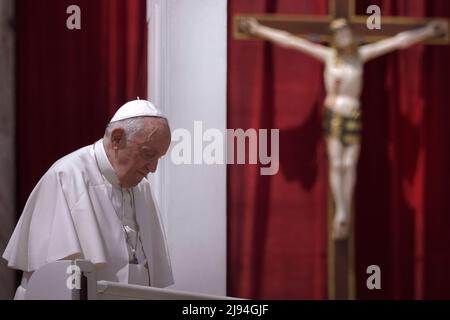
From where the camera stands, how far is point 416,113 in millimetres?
6148

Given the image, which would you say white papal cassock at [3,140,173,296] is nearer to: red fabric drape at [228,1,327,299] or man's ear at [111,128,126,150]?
man's ear at [111,128,126,150]

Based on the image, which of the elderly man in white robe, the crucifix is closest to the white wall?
the elderly man in white robe

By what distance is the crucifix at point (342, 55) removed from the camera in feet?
17.1

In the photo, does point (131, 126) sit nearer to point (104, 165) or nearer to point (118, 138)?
point (118, 138)

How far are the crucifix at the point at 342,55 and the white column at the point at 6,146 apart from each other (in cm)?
117

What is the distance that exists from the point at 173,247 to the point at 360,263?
37.8 inches

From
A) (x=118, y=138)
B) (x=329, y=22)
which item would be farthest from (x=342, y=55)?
(x=118, y=138)

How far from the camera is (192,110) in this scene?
6.04 meters

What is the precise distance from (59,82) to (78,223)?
0.95m

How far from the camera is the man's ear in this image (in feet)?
17.7
